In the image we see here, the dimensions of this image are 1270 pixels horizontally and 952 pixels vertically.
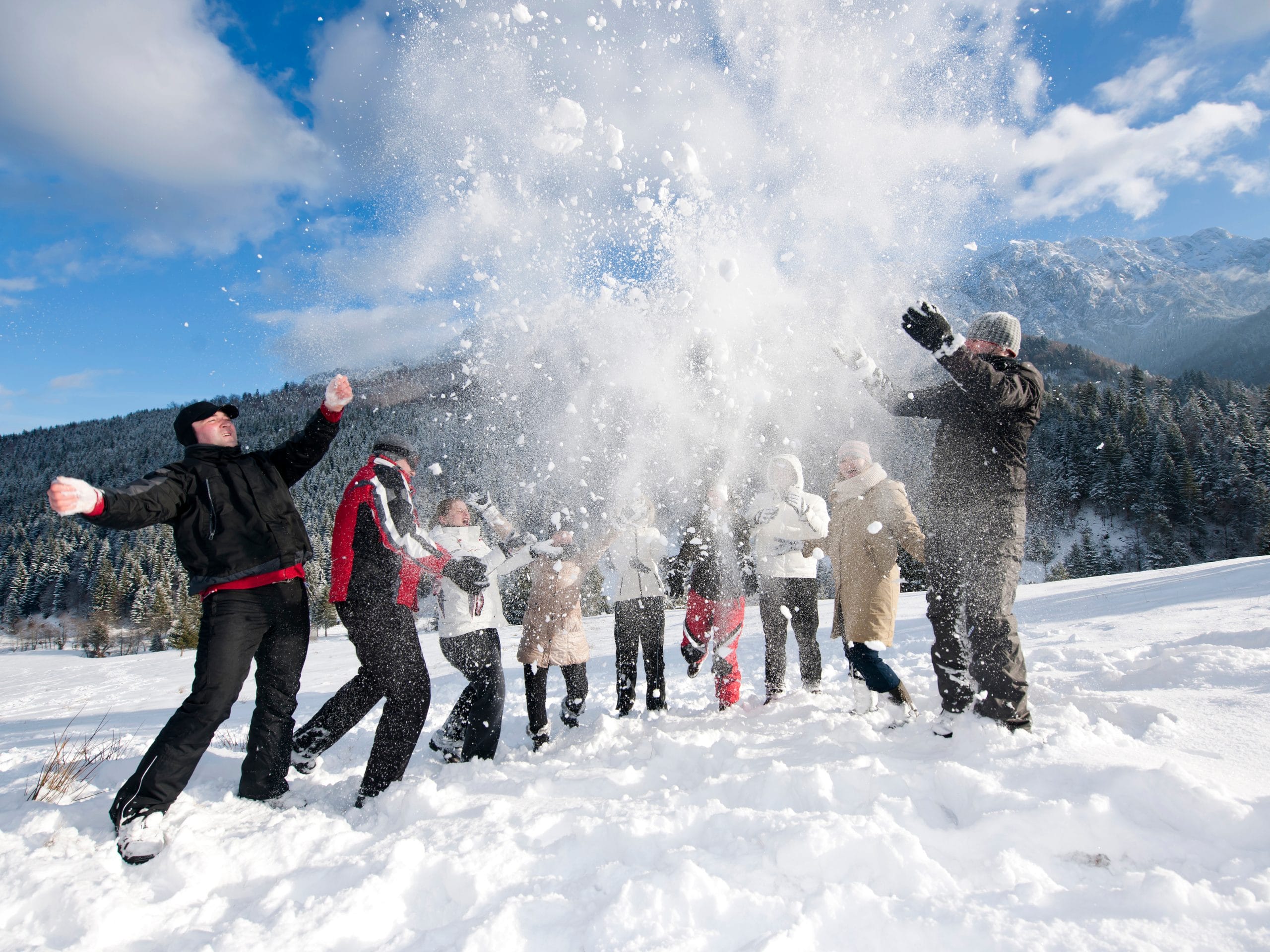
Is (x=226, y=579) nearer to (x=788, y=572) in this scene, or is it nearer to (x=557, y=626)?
(x=557, y=626)

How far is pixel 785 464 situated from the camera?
14.7 feet

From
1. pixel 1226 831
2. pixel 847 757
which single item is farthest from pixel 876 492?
pixel 1226 831

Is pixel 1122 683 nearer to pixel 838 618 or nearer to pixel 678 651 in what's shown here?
pixel 838 618

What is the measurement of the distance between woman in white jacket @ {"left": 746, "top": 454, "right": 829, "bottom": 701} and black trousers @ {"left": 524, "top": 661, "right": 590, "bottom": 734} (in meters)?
1.37

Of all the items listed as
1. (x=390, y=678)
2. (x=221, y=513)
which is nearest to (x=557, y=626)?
(x=390, y=678)

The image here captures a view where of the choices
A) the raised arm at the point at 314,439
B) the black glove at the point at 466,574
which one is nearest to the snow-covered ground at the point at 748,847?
the black glove at the point at 466,574

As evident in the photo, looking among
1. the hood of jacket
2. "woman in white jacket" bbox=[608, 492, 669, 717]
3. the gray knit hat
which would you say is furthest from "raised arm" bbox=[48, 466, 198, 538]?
the gray knit hat

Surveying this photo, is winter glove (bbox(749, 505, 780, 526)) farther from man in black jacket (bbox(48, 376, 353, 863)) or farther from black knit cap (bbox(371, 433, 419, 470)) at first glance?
man in black jacket (bbox(48, 376, 353, 863))

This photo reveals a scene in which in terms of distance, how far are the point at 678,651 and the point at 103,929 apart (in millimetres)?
6307

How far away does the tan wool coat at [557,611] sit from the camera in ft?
14.3

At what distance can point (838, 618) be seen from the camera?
3818 millimetres

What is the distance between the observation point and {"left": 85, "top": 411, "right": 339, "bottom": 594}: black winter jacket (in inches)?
103

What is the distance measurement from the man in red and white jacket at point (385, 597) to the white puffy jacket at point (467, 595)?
0.51 meters

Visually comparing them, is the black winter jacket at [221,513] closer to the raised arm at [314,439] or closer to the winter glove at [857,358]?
the raised arm at [314,439]
